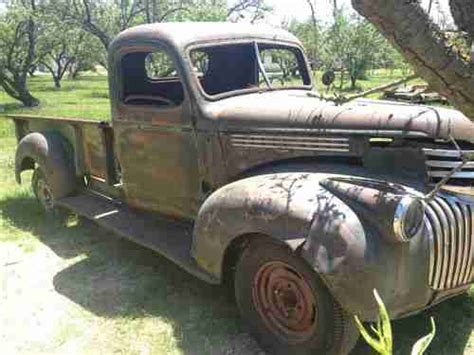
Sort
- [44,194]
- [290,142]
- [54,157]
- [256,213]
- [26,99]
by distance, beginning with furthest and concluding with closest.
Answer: [26,99], [44,194], [54,157], [290,142], [256,213]

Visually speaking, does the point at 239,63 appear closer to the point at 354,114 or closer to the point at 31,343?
the point at 354,114

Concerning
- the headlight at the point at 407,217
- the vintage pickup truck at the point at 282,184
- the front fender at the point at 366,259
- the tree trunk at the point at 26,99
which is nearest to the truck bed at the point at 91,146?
the vintage pickup truck at the point at 282,184

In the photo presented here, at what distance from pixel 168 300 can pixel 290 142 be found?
4.59ft

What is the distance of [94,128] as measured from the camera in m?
5.35

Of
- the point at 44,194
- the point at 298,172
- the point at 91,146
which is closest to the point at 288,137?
the point at 298,172

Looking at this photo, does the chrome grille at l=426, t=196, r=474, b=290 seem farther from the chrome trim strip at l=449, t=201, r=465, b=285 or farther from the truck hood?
the truck hood

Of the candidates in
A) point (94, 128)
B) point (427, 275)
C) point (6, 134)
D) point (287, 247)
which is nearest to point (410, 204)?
point (427, 275)

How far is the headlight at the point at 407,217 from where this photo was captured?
284 cm

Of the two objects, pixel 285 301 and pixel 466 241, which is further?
pixel 285 301

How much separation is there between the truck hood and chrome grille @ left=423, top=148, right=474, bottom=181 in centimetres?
10

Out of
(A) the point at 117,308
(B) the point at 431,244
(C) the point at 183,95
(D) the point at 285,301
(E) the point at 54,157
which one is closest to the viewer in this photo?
Answer: (B) the point at 431,244

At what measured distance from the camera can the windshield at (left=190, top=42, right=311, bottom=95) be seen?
4.61 meters

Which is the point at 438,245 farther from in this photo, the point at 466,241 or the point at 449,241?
the point at 466,241

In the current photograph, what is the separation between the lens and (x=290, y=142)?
375 centimetres
